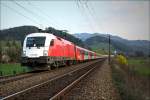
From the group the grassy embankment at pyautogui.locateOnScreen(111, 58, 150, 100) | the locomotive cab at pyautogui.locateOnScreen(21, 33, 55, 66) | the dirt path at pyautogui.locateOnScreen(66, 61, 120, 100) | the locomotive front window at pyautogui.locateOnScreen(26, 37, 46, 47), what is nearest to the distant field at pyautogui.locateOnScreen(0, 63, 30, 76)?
the locomotive cab at pyautogui.locateOnScreen(21, 33, 55, 66)

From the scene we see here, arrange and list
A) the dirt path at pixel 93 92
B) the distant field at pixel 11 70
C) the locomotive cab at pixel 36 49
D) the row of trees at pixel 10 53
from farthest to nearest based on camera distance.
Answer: the row of trees at pixel 10 53
the distant field at pixel 11 70
the locomotive cab at pixel 36 49
the dirt path at pixel 93 92

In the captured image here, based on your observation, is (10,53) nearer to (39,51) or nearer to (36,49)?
Answer: (36,49)

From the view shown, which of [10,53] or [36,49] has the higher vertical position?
[10,53]

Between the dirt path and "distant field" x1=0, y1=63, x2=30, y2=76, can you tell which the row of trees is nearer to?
"distant field" x1=0, y1=63, x2=30, y2=76

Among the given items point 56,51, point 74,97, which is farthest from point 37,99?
point 56,51

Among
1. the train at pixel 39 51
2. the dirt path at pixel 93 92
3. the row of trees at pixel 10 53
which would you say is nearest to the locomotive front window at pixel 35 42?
the train at pixel 39 51

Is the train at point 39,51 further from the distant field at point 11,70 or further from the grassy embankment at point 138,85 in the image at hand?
the grassy embankment at point 138,85

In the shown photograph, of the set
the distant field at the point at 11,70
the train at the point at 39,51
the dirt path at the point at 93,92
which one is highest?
the train at the point at 39,51

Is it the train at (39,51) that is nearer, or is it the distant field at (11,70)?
the train at (39,51)

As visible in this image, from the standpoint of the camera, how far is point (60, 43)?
30.8 metres

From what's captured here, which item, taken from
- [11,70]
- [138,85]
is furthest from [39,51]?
[138,85]

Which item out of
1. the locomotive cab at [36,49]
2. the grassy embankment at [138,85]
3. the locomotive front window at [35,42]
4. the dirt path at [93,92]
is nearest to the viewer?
A: the grassy embankment at [138,85]

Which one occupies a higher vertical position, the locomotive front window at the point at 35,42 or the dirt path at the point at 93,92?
the locomotive front window at the point at 35,42

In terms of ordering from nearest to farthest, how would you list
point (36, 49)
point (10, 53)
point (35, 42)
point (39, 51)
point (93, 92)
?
point (93, 92), point (39, 51), point (36, 49), point (35, 42), point (10, 53)
